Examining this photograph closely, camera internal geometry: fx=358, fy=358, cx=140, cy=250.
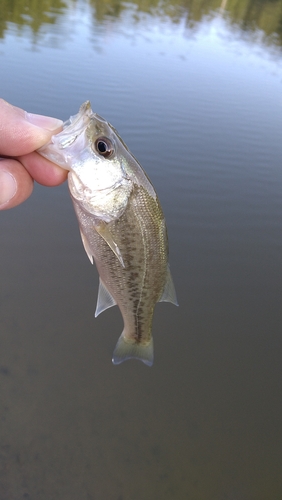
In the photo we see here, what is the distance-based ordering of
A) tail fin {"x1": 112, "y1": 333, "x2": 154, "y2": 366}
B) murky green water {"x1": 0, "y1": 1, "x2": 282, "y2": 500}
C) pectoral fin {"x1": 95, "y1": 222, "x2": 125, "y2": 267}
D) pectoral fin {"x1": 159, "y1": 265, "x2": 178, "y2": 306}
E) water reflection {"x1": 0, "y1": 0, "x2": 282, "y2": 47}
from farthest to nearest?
1. water reflection {"x1": 0, "y1": 0, "x2": 282, "y2": 47}
2. murky green water {"x1": 0, "y1": 1, "x2": 282, "y2": 500}
3. tail fin {"x1": 112, "y1": 333, "x2": 154, "y2": 366}
4. pectoral fin {"x1": 159, "y1": 265, "x2": 178, "y2": 306}
5. pectoral fin {"x1": 95, "y1": 222, "x2": 125, "y2": 267}

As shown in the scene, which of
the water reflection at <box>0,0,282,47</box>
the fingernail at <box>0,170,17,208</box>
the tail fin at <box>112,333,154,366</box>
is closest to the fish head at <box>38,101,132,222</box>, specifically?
the fingernail at <box>0,170,17,208</box>

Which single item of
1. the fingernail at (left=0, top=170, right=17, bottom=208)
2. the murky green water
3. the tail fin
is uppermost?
the fingernail at (left=0, top=170, right=17, bottom=208)

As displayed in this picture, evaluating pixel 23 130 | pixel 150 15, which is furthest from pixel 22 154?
pixel 150 15

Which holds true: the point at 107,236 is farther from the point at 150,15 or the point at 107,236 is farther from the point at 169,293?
the point at 150,15

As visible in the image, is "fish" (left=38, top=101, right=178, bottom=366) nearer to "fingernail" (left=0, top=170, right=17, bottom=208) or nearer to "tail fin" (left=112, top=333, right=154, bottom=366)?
"fingernail" (left=0, top=170, right=17, bottom=208)

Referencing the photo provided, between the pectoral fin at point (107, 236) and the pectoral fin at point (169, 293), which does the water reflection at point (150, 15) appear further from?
the pectoral fin at point (169, 293)

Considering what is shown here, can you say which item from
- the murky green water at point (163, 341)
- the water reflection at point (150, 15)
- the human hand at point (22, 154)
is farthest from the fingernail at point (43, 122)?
the water reflection at point (150, 15)

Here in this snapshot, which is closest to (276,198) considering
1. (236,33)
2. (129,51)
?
(129,51)
